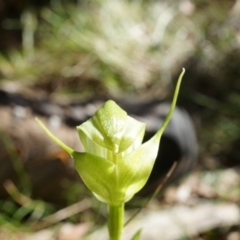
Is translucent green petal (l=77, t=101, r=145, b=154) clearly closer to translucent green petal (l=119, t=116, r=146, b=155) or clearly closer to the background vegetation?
translucent green petal (l=119, t=116, r=146, b=155)

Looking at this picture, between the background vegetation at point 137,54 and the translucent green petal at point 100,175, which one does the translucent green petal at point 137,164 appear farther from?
the background vegetation at point 137,54

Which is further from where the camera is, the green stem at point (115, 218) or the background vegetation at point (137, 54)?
the background vegetation at point (137, 54)

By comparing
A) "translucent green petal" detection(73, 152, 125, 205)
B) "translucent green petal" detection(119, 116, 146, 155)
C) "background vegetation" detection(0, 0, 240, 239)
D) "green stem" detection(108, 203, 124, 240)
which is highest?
"background vegetation" detection(0, 0, 240, 239)

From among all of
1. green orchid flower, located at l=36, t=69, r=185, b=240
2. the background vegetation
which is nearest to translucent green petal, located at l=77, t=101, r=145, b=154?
green orchid flower, located at l=36, t=69, r=185, b=240

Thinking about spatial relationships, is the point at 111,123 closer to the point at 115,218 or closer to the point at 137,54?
the point at 115,218

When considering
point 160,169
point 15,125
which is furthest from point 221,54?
point 15,125

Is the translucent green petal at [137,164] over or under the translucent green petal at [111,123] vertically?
under

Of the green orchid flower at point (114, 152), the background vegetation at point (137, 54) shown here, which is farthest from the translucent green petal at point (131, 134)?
the background vegetation at point (137, 54)

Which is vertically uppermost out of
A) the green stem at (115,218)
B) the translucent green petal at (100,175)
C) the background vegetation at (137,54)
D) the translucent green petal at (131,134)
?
the background vegetation at (137,54)

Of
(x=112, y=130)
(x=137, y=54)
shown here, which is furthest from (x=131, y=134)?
Answer: (x=137, y=54)

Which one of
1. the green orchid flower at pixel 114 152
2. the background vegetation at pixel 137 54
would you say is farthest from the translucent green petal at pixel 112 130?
the background vegetation at pixel 137 54

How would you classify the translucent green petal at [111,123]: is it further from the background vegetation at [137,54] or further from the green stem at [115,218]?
the background vegetation at [137,54]
